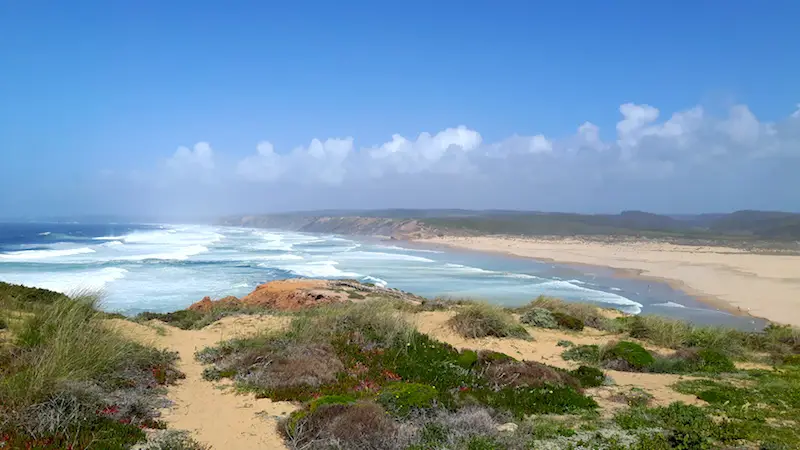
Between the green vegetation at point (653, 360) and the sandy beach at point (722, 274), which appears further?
the sandy beach at point (722, 274)

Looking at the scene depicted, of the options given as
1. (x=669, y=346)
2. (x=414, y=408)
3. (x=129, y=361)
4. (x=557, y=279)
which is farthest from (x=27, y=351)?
(x=557, y=279)

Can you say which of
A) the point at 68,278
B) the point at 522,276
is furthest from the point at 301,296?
the point at 68,278

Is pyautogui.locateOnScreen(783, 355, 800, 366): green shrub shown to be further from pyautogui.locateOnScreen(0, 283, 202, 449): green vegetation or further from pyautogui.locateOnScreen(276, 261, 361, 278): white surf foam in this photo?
pyautogui.locateOnScreen(276, 261, 361, 278): white surf foam

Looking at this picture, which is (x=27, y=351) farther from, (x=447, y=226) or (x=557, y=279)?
(x=447, y=226)

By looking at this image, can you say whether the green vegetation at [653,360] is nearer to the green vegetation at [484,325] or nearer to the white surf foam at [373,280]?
the green vegetation at [484,325]

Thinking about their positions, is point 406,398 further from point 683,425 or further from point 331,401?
point 683,425

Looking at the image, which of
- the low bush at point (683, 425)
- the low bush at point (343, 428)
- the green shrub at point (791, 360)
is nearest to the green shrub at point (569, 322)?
the green shrub at point (791, 360)
